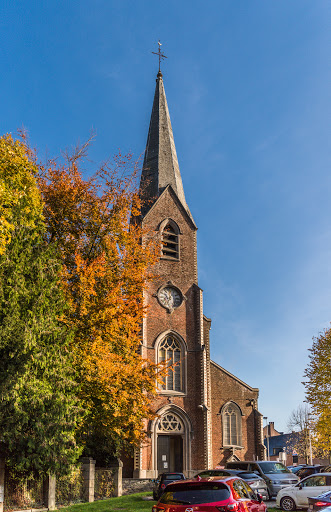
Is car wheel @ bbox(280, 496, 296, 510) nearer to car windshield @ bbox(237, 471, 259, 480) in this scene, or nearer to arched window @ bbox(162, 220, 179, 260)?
car windshield @ bbox(237, 471, 259, 480)

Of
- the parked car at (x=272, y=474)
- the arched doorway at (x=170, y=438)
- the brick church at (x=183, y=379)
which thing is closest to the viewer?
the parked car at (x=272, y=474)

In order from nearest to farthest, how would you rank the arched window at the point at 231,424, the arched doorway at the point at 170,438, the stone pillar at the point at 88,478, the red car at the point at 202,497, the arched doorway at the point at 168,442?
the red car at the point at 202,497 < the stone pillar at the point at 88,478 < the arched doorway at the point at 170,438 < the arched doorway at the point at 168,442 < the arched window at the point at 231,424

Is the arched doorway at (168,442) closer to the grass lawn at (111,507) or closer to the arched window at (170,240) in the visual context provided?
the arched window at (170,240)

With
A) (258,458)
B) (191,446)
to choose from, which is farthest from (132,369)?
(258,458)

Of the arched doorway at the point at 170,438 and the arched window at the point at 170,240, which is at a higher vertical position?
the arched window at the point at 170,240

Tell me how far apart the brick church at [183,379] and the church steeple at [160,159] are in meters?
0.18

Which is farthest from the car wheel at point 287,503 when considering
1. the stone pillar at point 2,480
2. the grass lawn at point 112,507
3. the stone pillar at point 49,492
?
the stone pillar at point 2,480

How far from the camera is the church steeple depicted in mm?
40562

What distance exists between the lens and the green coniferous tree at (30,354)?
16344 millimetres

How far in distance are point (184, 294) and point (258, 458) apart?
12786 mm

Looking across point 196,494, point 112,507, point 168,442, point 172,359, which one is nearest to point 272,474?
point 112,507

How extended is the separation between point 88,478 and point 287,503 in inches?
307

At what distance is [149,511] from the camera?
52.9 ft

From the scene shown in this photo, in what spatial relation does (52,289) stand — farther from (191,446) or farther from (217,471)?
(191,446)
